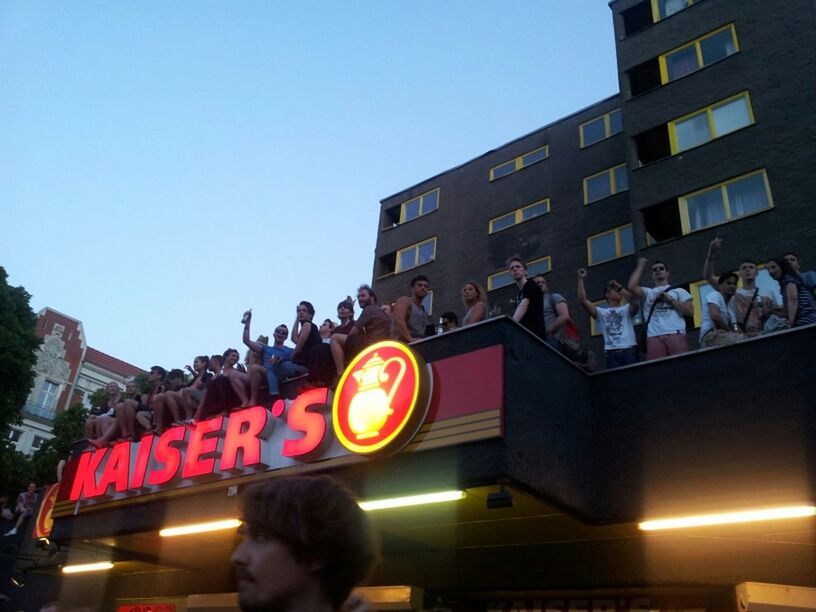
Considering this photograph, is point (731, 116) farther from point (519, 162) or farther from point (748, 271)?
point (748, 271)

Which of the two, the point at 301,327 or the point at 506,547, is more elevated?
the point at 301,327

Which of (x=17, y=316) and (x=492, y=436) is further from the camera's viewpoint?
(x=17, y=316)

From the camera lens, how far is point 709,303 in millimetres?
8773

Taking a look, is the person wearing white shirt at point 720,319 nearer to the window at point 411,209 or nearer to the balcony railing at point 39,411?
the window at point 411,209

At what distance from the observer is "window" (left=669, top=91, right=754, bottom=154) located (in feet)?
58.3

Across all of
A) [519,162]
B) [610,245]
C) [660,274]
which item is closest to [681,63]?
[610,245]

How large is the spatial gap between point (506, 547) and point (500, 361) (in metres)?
3.42

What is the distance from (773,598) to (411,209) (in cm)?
2343

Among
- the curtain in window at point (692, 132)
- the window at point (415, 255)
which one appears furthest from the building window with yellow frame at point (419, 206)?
the curtain in window at point (692, 132)

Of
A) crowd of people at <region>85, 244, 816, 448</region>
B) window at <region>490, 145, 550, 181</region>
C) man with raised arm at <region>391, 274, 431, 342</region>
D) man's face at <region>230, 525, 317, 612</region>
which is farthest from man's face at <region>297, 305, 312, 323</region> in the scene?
window at <region>490, 145, 550, 181</region>

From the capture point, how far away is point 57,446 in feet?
116

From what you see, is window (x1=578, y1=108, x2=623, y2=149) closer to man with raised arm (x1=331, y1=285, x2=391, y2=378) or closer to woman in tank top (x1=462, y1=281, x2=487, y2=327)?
woman in tank top (x1=462, y1=281, x2=487, y2=327)

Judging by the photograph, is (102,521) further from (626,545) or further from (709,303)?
(709,303)

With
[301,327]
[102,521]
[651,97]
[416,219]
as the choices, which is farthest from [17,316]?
[651,97]
